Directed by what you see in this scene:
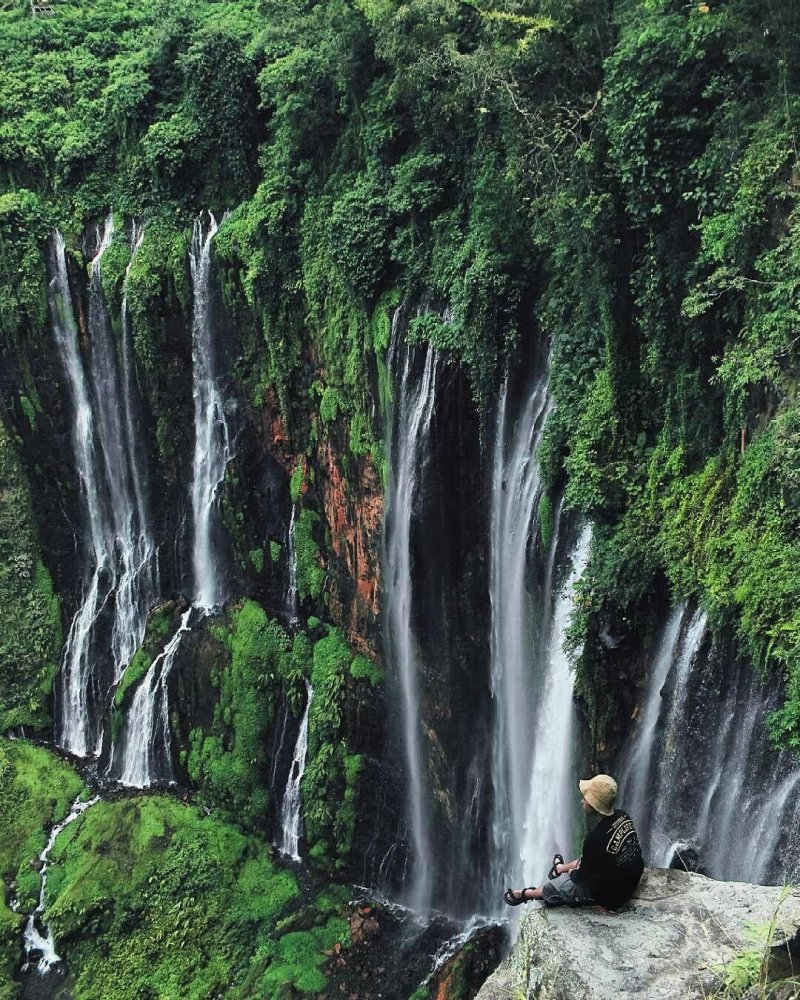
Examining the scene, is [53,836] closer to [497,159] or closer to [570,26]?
[497,159]

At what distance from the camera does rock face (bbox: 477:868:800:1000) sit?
3.78m

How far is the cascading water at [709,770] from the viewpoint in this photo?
592 centimetres

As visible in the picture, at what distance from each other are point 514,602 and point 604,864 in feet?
17.6

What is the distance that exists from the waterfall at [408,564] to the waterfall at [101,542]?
6.02 metres

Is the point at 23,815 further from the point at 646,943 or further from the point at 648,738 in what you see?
the point at 646,943

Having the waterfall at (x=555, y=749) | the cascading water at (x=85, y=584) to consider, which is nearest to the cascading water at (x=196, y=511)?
the cascading water at (x=85, y=584)

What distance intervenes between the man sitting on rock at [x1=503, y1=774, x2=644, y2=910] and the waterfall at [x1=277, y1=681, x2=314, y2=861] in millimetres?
9047

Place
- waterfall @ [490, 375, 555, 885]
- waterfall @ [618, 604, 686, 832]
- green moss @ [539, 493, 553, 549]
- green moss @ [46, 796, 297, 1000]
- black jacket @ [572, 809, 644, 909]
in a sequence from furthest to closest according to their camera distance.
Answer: green moss @ [46, 796, 297, 1000] < waterfall @ [490, 375, 555, 885] < green moss @ [539, 493, 553, 549] < waterfall @ [618, 604, 686, 832] < black jacket @ [572, 809, 644, 909]

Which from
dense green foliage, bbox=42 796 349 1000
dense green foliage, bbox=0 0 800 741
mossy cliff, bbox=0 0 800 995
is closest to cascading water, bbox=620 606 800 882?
mossy cliff, bbox=0 0 800 995

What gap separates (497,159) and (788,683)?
6.54 metres

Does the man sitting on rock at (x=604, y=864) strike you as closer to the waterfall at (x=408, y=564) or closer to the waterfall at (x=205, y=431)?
the waterfall at (x=408, y=564)

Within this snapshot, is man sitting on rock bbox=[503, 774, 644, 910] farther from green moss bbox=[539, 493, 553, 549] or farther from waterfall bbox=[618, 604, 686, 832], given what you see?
green moss bbox=[539, 493, 553, 549]

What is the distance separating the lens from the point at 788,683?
5.79 m

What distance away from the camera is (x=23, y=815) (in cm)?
1391
